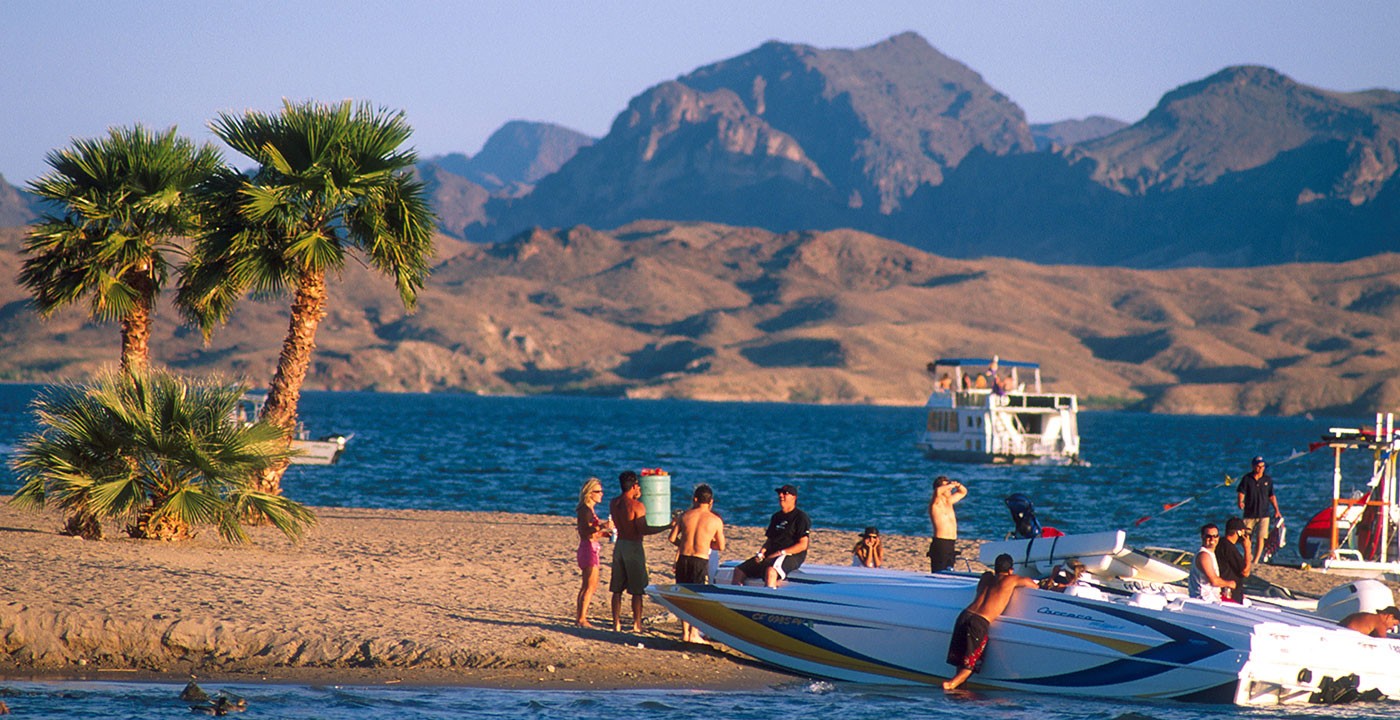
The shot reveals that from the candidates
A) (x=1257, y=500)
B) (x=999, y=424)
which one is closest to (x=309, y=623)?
(x=1257, y=500)

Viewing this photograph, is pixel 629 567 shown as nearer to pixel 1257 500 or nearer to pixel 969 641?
pixel 969 641

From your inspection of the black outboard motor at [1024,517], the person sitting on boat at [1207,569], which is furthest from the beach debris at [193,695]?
the person sitting on boat at [1207,569]

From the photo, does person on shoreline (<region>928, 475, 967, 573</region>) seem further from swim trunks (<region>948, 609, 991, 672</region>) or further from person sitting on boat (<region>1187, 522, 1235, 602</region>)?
swim trunks (<region>948, 609, 991, 672</region>)

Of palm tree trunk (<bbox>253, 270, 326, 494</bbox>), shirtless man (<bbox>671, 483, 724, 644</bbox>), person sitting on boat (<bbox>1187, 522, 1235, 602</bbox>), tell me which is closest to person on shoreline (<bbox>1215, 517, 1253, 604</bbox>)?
person sitting on boat (<bbox>1187, 522, 1235, 602</bbox>)

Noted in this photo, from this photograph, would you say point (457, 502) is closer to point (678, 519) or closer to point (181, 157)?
point (181, 157)

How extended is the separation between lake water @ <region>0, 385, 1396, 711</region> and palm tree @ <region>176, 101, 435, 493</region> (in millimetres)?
8749

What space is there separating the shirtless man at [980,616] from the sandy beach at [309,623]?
6.09ft

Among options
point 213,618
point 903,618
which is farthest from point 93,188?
point 903,618

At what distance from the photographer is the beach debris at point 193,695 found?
11.9 metres

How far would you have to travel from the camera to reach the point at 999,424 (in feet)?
209

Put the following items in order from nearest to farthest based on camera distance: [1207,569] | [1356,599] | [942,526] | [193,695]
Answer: [193,695] < [1356,599] < [1207,569] < [942,526]

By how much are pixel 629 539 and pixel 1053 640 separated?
Result: 13.2 feet

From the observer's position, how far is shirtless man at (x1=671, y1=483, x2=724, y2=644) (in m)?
14.4

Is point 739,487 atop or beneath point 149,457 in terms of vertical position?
beneath
